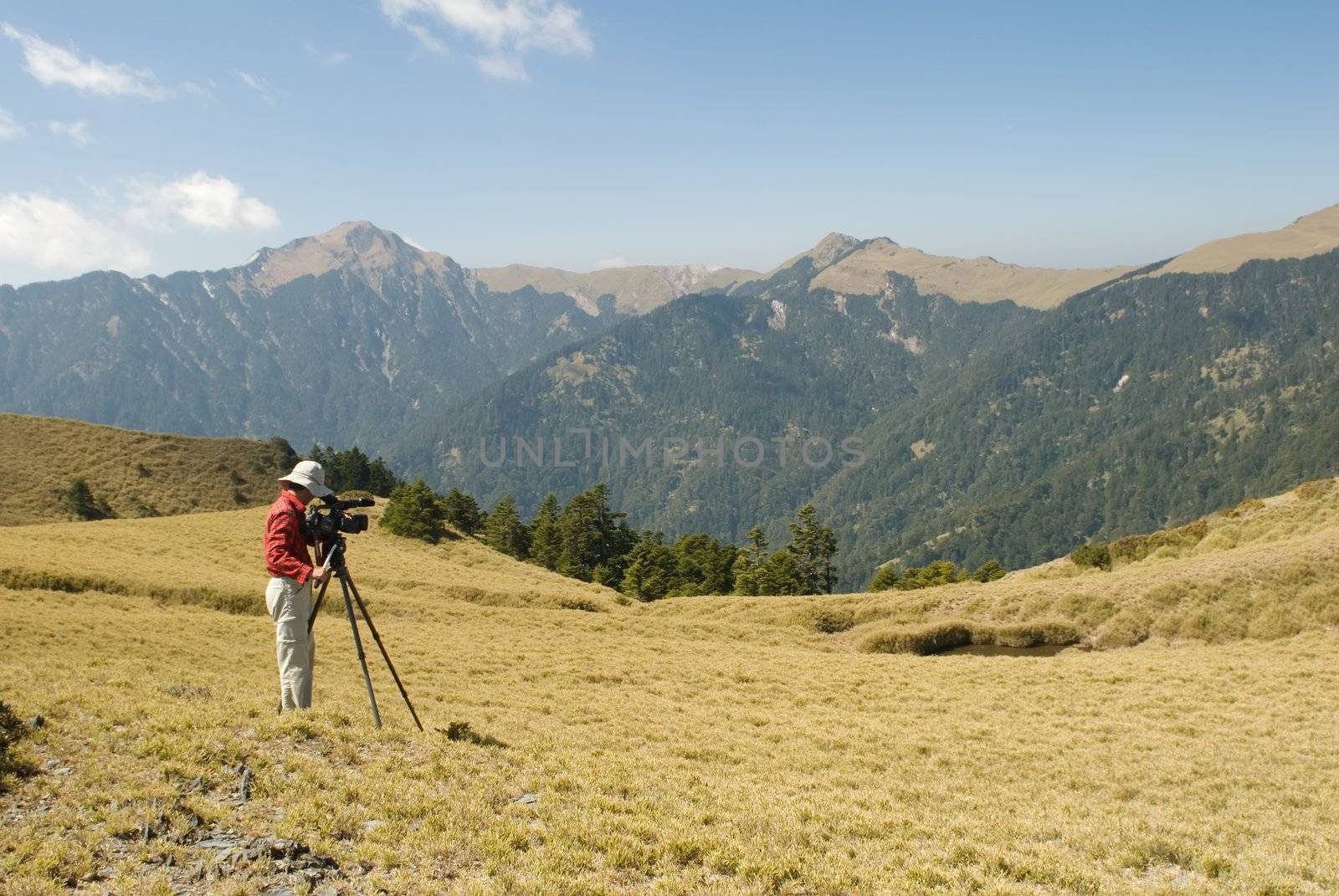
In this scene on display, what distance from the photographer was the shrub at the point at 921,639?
31422 millimetres

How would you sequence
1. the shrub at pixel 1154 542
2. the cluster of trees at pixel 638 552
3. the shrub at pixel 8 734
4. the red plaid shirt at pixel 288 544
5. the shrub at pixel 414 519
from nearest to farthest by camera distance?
the shrub at pixel 8 734
the red plaid shirt at pixel 288 544
the shrub at pixel 1154 542
the shrub at pixel 414 519
the cluster of trees at pixel 638 552

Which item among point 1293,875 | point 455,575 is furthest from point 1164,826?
point 455,575

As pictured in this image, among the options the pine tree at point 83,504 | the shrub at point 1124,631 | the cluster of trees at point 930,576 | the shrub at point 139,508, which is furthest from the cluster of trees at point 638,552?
the shrub at point 1124,631

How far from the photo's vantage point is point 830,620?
37.4 meters

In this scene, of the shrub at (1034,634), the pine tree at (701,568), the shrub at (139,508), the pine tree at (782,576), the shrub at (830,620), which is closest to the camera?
the shrub at (1034,634)

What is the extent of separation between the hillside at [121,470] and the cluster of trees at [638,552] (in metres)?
24.2

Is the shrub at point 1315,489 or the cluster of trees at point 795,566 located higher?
the shrub at point 1315,489

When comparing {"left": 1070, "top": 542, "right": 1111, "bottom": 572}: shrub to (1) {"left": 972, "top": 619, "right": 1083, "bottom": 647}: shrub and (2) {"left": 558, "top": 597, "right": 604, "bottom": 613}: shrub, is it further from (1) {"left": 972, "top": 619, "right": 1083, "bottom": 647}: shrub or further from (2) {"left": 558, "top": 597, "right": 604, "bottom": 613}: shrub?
(2) {"left": 558, "top": 597, "right": 604, "bottom": 613}: shrub

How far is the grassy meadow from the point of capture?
8.30m

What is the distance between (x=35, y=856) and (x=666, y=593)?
77.5 meters

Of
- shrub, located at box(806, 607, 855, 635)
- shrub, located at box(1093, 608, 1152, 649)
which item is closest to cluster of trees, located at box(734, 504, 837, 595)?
shrub, located at box(806, 607, 855, 635)

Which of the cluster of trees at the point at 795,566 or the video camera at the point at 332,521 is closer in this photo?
the video camera at the point at 332,521

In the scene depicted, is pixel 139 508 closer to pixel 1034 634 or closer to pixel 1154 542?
pixel 1034 634

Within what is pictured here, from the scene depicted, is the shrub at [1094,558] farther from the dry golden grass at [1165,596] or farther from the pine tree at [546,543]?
the pine tree at [546,543]
